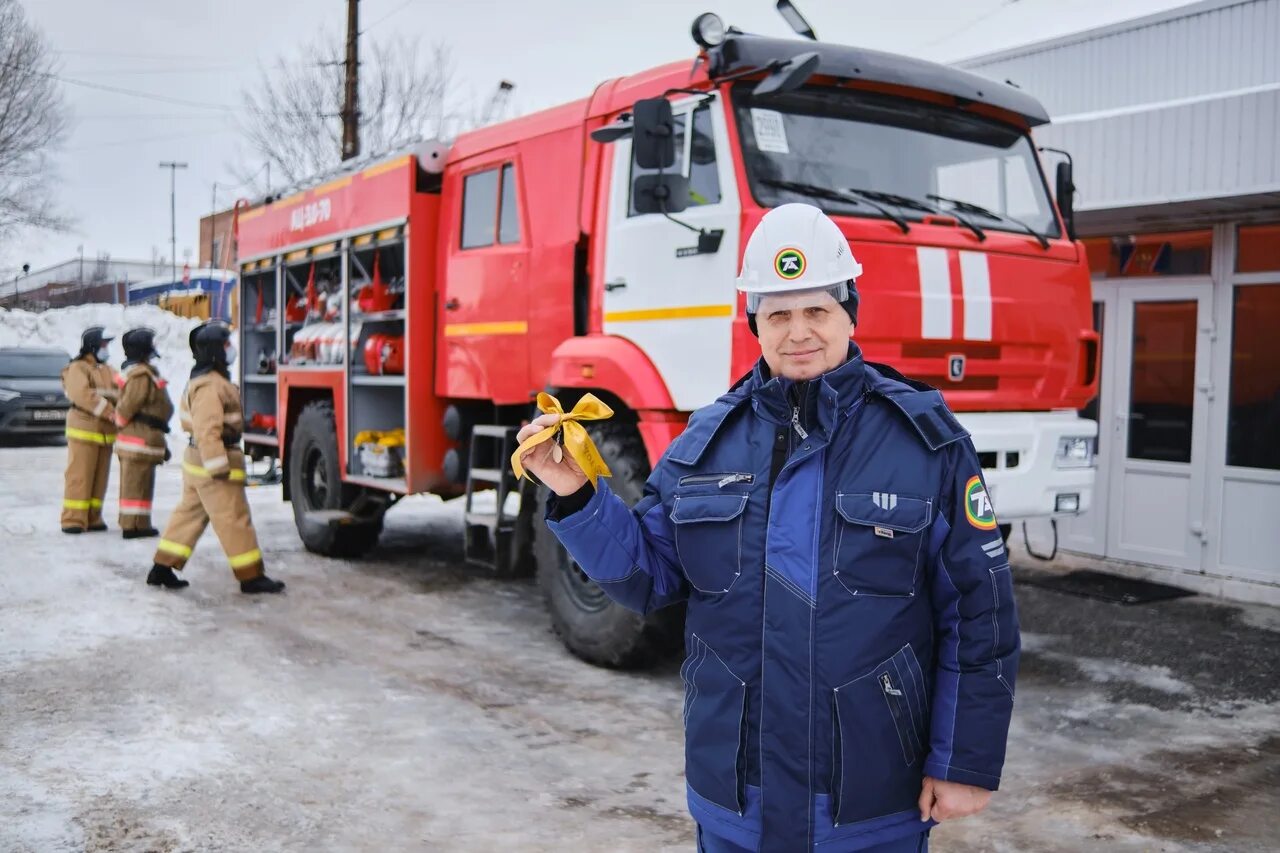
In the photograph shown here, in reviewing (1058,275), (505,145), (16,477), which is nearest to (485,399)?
(505,145)

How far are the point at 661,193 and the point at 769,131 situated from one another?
0.56 meters

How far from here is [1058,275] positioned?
5.74 meters

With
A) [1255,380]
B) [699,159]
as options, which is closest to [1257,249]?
[1255,380]

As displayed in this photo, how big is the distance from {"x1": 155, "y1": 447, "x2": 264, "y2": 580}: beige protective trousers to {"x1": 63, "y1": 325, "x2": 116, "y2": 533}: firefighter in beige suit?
3.02 meters

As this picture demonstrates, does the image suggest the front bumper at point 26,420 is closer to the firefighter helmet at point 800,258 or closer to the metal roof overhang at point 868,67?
the metal roof overhang at point 868,67

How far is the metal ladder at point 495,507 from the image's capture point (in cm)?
682

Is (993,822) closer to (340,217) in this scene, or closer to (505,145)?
(505,145)

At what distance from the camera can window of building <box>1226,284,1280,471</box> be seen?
314 inches

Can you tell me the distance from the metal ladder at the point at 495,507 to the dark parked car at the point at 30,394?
13.6 meters

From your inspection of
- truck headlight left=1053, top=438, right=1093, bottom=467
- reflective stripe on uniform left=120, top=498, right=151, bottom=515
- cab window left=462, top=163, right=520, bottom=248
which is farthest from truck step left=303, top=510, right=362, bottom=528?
truck headlight left=1053, top=438, right=1093, bottom=467

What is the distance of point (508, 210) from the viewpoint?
6809 mm

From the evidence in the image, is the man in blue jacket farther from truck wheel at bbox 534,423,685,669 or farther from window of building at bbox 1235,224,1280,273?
window of building at bbox 1235,224,1280,273

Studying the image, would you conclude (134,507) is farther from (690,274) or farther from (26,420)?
(26,420)

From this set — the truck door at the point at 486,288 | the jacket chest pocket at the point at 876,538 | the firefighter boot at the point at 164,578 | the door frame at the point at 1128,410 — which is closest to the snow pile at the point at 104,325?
the firefighter boot at the point at 164,578
